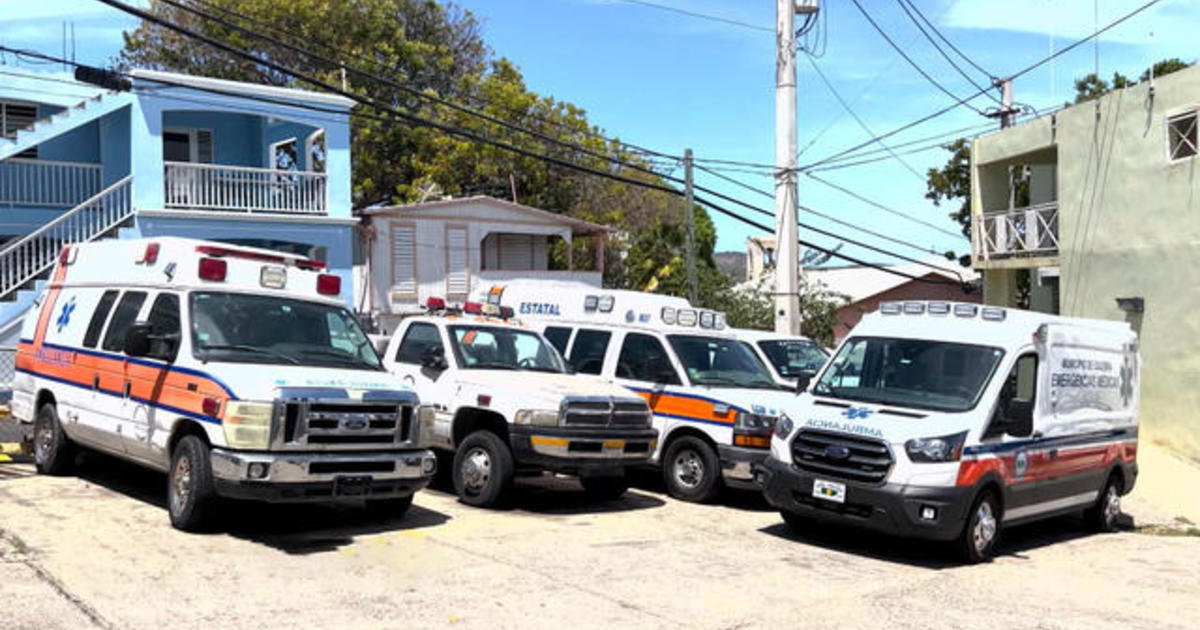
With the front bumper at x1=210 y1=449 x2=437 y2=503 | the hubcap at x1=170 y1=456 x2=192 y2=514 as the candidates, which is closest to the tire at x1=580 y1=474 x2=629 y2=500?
the front bumper at x1=210 y1=449 x2=437 y2=503

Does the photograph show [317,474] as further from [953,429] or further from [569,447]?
[953,429]

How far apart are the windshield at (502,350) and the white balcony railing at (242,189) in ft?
38.8

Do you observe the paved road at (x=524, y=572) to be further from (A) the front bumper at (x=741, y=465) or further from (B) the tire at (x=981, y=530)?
(A) the front bumper at (x=741, y=465)

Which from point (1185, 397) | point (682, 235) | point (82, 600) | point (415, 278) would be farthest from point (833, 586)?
point (682, 235)

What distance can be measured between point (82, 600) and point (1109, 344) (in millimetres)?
10371

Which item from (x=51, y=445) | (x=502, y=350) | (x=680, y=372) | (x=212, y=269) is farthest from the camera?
(x=680, y=372)

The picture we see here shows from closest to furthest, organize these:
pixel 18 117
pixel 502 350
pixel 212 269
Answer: pixel 212 269, pixel 502 350, pixel 18 117

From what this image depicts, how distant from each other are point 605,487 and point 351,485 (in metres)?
3.75

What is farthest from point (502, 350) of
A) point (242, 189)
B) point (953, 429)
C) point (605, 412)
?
point (242, 189)

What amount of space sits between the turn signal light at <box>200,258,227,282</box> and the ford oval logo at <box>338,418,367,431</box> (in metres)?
1.91

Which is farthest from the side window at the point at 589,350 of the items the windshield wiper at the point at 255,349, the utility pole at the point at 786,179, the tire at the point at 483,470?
the utility pole at the point at 786,179

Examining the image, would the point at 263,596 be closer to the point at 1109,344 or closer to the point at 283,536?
the point at 283,536

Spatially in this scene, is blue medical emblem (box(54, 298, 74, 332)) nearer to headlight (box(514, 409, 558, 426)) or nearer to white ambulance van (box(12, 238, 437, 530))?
white ambulance van (box(12, 238, 437, 530))

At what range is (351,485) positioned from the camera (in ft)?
29.1
